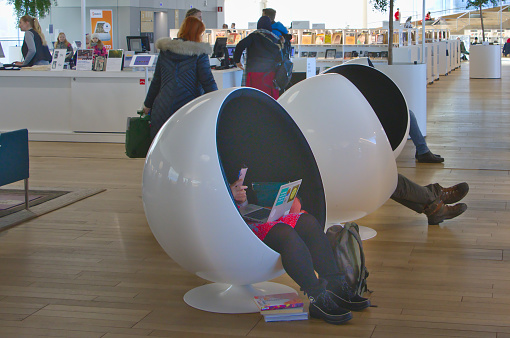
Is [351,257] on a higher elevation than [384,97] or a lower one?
lower

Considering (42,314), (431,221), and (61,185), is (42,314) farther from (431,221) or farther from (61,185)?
(61,185)

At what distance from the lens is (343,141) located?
12.4 feet

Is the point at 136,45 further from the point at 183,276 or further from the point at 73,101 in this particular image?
the point at 183,276

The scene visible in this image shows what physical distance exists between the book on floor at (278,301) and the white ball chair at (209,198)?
51 millimetres

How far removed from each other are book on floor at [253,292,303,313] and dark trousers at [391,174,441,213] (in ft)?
4.70

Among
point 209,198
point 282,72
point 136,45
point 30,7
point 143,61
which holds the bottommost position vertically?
point 209,198

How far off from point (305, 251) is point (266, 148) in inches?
26.0

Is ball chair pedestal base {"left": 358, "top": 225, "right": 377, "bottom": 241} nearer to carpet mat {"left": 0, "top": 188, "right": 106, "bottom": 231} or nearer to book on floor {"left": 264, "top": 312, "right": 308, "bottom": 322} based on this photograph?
book on floor {"left": 264, "top": 312, "right": 308, "bottom": 322}

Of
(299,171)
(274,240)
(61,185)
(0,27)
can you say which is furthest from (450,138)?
(0,27)

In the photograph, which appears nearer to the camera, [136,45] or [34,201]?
[34,201]

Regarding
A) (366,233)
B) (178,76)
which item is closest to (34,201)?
(178,76)

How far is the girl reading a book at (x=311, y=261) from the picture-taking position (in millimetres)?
2760

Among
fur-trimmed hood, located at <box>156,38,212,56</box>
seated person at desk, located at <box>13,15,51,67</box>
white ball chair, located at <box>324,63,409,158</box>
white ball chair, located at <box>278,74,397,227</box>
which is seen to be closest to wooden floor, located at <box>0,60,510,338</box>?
white ball chair, located at <box>278,74,397,227</box>

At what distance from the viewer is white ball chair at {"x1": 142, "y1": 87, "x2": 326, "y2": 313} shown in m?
2.67
